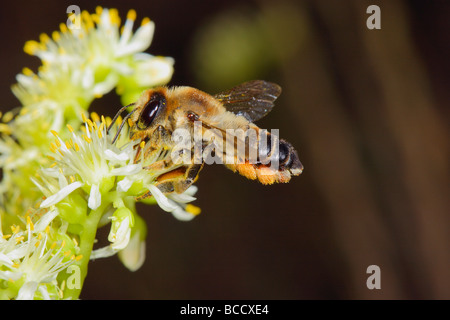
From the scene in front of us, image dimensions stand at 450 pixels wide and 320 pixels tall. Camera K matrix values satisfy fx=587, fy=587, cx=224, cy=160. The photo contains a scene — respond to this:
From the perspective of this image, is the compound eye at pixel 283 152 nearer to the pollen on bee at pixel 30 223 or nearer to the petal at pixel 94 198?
the petal at pixel 94 198

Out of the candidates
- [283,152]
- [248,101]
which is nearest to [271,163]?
[283,152]

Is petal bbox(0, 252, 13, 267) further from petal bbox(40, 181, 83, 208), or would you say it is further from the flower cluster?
petal bbox(40, 181, 83, 208)

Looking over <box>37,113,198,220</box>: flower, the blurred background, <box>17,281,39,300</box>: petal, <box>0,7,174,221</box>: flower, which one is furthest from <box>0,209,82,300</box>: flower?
the blurred background

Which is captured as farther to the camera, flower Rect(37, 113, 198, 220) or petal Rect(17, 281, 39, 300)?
flower Rect(37, 113, 198, 220)

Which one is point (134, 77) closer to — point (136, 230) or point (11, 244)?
point (136, 230)

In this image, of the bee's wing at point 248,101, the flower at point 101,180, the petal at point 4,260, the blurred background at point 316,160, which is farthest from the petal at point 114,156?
the blurred background at point 316,160

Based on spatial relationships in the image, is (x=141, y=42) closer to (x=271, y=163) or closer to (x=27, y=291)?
(x=271, y=163)
